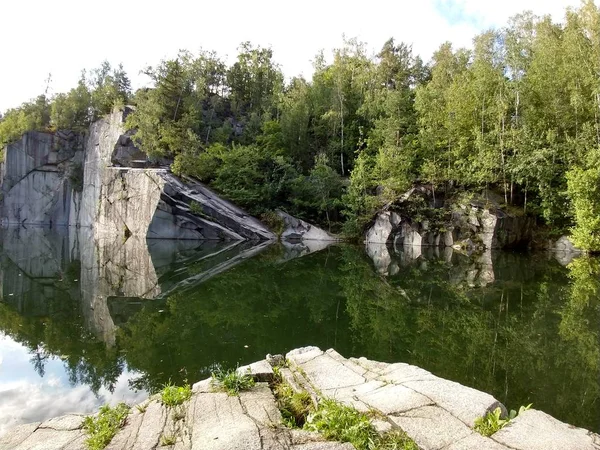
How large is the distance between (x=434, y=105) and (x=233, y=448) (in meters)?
34.8

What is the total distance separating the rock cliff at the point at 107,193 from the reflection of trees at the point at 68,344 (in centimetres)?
2346

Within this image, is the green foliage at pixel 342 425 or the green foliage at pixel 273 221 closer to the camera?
the green foliage at pixel 342 425

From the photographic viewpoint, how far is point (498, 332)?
9.58 meters

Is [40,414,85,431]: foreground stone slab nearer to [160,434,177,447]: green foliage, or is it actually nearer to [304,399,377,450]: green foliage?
[160,434,177,447]: green foliage

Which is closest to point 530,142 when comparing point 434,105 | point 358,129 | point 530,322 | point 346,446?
point 434,105

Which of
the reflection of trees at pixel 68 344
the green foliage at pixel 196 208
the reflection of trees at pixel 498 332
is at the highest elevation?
the green foliage at pixel 196 208

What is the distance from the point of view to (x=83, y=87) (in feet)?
182

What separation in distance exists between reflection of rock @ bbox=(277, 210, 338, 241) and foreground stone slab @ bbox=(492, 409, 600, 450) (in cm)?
3210

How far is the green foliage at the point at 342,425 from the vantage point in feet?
12.0

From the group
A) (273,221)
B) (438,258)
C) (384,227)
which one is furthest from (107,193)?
(438,258)

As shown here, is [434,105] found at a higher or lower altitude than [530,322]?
higher

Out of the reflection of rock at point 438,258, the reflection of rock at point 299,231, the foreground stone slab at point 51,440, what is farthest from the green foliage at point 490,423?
the reflection of rock at point 299,231

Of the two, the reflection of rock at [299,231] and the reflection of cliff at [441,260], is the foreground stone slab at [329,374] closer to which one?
the reflection of cliff at [441,260]

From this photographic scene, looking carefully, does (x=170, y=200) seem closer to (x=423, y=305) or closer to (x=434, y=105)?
(x=434, y=105)
